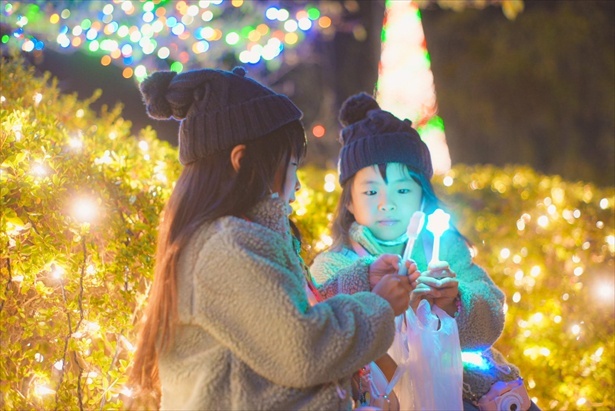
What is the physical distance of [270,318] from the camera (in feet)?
5.90

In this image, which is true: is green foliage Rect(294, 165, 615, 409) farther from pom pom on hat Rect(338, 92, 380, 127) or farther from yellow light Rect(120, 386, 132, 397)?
yellow light Rect(120, 386, 132, 397)

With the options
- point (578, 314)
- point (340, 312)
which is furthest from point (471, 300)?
point (578, 314)

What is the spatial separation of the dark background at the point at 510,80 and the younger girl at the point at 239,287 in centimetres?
943

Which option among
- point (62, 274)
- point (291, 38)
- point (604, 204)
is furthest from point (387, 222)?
point (291, 38)

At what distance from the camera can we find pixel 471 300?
274 cm

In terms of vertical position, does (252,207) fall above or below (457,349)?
above

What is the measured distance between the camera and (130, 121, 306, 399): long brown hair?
6.46 ft

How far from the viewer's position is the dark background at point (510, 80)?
12.2 meters

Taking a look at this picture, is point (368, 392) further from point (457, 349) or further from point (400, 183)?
point (400, 183)

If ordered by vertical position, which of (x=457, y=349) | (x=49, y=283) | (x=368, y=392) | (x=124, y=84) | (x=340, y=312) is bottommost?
(x=124, y=84)

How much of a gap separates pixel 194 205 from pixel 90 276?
2.83 feet

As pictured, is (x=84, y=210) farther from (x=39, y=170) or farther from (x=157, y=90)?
(x=157, y=90)

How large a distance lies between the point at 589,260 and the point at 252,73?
5703 mm

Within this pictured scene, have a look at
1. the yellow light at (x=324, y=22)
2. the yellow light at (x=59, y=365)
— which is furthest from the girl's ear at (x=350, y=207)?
the yellow light at (x=324, y=22)
